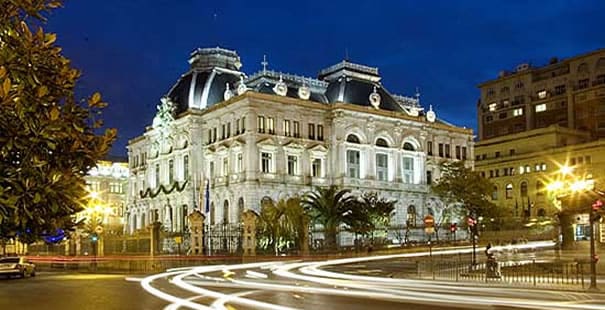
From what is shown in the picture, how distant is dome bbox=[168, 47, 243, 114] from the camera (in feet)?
264

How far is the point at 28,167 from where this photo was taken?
650 cm

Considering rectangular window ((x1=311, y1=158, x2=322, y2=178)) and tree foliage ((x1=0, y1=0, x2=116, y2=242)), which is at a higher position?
rectangular window ((x1=311, y1=158, x2=322, y2=178))

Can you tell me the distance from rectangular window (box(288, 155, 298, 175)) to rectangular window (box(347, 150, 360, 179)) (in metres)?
6.01

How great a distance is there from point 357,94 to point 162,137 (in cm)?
Answer: 2361

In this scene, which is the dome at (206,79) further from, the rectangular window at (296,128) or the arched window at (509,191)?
the arched window at (509,191)

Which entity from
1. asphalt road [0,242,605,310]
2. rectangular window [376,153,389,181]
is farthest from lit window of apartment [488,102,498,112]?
asphalt road [0,242,605,310]

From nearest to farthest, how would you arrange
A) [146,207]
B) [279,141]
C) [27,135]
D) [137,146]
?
1. [27,135]
2. [279,141]
3. [146,207]
4. [137,146]

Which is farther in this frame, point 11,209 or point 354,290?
point 354,290

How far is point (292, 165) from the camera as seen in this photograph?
7469 cm

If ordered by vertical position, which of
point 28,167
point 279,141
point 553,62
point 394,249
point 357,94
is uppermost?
point 553,62

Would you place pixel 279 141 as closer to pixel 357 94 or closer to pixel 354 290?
pixel 357 94

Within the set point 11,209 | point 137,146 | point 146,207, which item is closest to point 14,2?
point 11,209

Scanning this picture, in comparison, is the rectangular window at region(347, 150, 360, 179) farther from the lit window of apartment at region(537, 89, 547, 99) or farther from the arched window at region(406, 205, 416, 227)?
the lit window of apartment at region(537, 89, 547, 99)

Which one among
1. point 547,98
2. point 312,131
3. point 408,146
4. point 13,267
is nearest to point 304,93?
point 312,131
